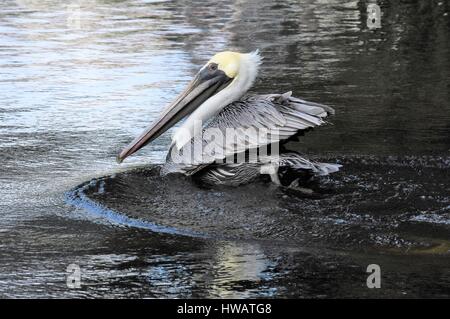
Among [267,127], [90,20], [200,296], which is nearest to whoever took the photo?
[200,296]

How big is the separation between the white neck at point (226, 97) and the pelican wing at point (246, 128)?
0.13 metres

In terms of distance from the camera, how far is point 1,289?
5332 mm

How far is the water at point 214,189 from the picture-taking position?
5559 mm

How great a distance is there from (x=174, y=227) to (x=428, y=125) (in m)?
3.68

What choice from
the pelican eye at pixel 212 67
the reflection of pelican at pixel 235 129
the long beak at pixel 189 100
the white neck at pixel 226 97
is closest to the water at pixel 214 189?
the reflection of pelican at pixel 235 129

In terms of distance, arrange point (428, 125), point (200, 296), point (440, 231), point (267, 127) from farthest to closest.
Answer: point (428, 125), point (267, 127), point (440, 231), point (200, 296)

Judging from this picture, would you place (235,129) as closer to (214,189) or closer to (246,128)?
(246,128)

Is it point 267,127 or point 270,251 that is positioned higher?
point 267,127

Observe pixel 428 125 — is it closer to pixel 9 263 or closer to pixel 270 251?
pixel 270 251

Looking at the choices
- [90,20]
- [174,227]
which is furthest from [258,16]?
[174,227]

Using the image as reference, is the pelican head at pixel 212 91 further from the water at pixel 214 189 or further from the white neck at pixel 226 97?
the water at pixel 214 189

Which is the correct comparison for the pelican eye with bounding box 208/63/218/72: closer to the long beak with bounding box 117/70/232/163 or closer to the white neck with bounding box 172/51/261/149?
the long beak with bounding box 117/70/232/163

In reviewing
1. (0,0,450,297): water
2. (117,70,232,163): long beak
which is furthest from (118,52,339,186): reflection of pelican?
(0,0,450,297): water

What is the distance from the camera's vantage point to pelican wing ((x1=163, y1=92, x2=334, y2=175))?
23.8 ft
